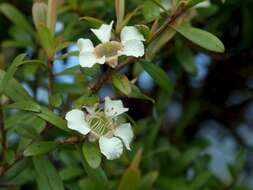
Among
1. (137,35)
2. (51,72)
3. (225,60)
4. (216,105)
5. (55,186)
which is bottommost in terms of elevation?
(216,105)

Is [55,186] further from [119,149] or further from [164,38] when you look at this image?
[164,38]

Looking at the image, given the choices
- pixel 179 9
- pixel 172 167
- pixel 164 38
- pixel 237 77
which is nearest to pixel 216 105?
pixel 237 77

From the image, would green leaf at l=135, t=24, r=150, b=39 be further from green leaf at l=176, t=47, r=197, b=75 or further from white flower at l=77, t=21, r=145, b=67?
green leaf at l=176, t=47, r=197, b=75

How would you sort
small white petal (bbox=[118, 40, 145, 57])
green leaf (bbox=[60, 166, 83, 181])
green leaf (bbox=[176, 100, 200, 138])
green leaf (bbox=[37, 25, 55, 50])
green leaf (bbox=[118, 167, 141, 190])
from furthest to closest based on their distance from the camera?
green leaf (bbox=[176, 100, 200, 138]) < green leaf (bbox=[60, 166, 83, 181]) < green leaf (bbox=[118, 167, 141, 190]) < green leaf (bbox=[37, 25, 55, 50]) < small white petal (bbox=[118, 40, 145, 57])

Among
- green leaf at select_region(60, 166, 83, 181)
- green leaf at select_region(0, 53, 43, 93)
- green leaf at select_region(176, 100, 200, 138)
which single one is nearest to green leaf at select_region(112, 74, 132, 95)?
green leaf at select_region(0, 53, 43, 93)

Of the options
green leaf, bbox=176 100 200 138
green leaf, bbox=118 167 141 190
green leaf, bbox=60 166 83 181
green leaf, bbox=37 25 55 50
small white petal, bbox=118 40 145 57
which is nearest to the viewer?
small white petal, bbox=118 40 145 57

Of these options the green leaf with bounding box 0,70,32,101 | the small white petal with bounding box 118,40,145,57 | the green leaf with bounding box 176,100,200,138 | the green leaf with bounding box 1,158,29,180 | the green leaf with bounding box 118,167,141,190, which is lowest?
the green leaf with bounding box 176,100,200,138

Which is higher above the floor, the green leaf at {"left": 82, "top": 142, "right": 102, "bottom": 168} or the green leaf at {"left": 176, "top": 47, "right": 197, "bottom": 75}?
the green leaf at {"left": 82, "top": 142, "right": 102, "bottom": 168}
